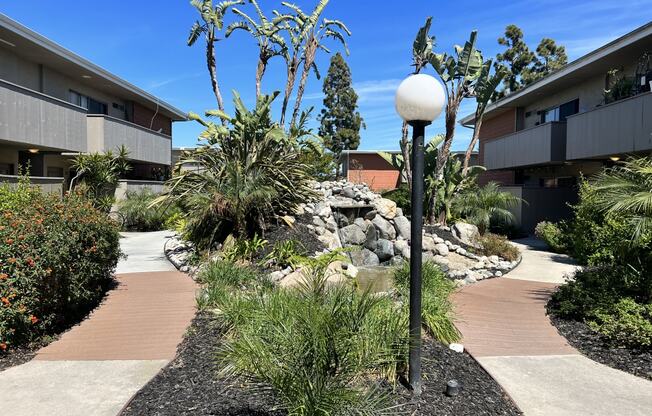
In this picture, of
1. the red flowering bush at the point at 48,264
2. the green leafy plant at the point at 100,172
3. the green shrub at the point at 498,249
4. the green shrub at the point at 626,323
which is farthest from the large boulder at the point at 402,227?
the green leafy plant at the point at 100,172

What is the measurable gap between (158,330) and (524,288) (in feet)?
22.0

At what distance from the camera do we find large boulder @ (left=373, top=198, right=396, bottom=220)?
497 inches

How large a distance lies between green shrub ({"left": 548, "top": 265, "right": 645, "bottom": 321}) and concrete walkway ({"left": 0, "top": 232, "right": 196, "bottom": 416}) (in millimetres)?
5447

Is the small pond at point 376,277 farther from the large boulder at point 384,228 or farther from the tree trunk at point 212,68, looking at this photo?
the tree trunk at point 212,68

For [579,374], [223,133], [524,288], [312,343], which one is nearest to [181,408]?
[312,343]

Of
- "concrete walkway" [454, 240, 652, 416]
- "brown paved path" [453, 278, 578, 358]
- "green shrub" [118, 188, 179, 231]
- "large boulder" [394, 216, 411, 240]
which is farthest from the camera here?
"green shrub" [118, 188, 179, 231]

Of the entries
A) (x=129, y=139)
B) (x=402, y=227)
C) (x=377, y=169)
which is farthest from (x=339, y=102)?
(x=402, y=227)

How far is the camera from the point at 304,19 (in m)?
16.0

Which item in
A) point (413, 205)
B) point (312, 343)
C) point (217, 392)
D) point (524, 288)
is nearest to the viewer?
point (312, 343)

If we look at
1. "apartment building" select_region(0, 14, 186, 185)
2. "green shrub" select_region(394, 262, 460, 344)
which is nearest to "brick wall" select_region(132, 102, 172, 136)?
"apartment building" select_region(0, 14, 186, 185)

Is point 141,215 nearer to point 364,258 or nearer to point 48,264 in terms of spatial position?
point 364,258

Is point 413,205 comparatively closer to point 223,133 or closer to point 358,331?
point 358,331

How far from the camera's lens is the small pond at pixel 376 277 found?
8.02 metres

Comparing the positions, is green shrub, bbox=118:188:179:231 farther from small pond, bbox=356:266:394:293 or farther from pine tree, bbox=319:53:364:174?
pine tree, bbox=319:53:364:174
